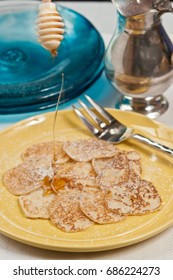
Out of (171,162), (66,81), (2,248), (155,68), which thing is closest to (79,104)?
(66,81)

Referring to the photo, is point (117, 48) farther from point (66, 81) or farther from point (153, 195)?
point (153, 195)

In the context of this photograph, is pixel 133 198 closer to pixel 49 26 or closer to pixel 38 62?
Result: pixel 49 26

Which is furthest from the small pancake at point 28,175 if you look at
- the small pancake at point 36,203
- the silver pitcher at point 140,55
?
the silver pitcher at point 140,55

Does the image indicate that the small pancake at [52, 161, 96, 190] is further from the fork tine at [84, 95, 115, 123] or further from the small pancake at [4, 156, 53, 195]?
the fork tine at [84, 95, 115, 123]

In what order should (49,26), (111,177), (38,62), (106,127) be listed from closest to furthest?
1. (49,26)
2. (111,177)
3. (106,127)
4. (38,62)

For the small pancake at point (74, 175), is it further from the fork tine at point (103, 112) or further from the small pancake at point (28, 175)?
the fork tine at point (103, 112)

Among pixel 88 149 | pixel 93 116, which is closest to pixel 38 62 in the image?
pixel 93 116
